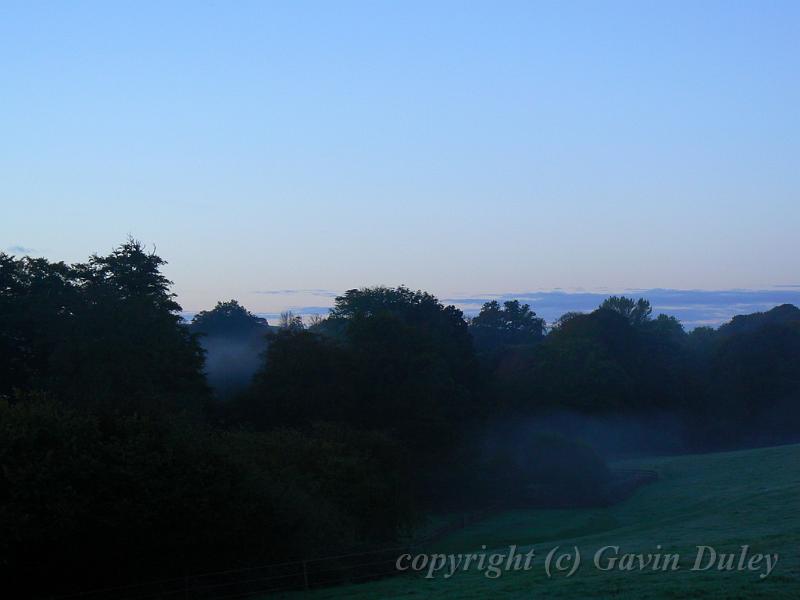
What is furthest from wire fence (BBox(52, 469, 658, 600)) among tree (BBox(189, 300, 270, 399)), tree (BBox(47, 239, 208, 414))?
tree (BBox(189, 300, 270, 399))

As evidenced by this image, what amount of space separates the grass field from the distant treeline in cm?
462

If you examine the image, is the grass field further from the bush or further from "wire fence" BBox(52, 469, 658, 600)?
the bush

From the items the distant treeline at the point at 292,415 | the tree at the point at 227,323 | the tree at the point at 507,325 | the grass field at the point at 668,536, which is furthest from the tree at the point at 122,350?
the tree at the point at 507,325

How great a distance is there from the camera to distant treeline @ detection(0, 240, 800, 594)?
83.1 ft

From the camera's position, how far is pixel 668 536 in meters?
30.8

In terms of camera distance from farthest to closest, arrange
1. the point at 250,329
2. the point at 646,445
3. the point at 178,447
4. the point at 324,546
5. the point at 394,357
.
Answer: the point at 250,329
the point at 646,445
the point at 394,357
the point at 324,546
the point at 178,447

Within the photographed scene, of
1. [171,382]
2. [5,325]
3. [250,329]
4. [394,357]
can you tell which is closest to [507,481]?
[394,357]

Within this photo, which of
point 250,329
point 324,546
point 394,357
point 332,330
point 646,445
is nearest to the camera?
point 324,546

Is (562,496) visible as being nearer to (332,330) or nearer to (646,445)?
(646,445)

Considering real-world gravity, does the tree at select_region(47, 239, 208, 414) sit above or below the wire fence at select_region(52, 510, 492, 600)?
above

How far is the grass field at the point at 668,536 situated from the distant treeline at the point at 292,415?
4617mm

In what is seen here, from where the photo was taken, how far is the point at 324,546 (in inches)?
1229

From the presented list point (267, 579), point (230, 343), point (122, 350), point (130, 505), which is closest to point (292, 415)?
point (122, 350)

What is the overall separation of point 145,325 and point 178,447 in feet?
76.9
